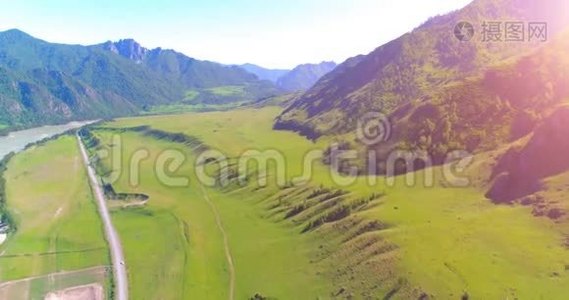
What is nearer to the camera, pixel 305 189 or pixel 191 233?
pixel 191 233

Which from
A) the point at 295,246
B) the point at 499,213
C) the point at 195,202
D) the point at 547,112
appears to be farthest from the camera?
the point at 195,202

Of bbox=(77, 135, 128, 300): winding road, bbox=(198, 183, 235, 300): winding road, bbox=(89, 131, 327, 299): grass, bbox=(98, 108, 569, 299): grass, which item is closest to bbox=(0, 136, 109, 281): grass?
bbox=(77, 135, 128, 300): winding road

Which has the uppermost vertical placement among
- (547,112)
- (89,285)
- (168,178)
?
(547,112)

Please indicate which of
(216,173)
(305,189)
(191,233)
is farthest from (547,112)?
(216,173)

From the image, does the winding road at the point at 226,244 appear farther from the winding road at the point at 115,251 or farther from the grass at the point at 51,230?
the grass at the point at 51,230

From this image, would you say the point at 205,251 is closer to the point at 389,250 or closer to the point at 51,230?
the point at 389,250

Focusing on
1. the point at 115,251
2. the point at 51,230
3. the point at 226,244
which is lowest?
the point at 115,251

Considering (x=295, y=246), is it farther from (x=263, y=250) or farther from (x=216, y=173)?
(x=216, y=173)

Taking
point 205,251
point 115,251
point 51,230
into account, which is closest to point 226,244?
point 205,251
